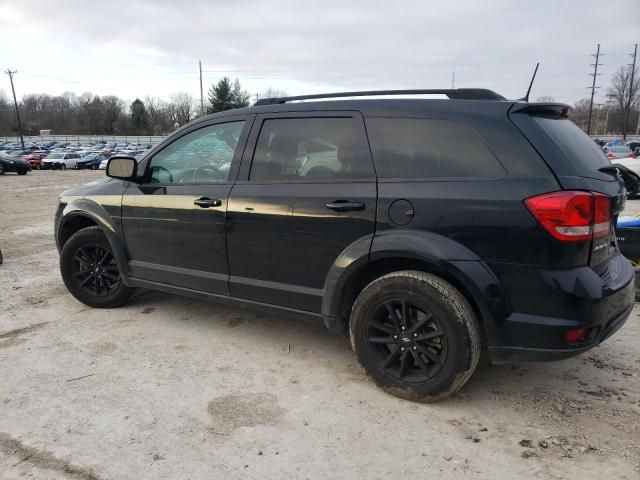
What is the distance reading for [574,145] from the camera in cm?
280

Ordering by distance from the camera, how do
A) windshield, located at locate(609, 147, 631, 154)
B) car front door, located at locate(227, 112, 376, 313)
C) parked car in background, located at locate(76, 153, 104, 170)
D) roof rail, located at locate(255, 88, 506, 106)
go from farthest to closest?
parked car in background, located at locate(76, 153, 104, 170)
windshield, located at locate(609, 147, 631, 154)
car front door, located at locate(227, 112, 376, 313)
roof rail, located at locate(255, 88, 506, 106)

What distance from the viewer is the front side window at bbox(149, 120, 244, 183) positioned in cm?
372

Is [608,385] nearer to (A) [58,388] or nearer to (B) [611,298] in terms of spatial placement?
(B) [611,298]

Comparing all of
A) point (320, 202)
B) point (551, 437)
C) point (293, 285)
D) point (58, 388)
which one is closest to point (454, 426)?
Result: point (551, 437)

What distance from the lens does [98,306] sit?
4.60 m

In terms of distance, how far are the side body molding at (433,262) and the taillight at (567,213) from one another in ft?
1.27

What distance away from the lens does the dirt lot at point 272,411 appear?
2.41 m

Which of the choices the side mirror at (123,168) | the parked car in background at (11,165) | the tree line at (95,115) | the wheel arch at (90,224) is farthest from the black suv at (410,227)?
the tree line at (95,115)

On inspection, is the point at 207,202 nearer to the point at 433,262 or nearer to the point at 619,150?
the point at 433,262

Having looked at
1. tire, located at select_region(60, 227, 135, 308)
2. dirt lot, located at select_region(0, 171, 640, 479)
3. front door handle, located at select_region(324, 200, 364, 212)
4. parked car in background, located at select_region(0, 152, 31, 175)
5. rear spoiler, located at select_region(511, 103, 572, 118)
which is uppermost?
rear spoiler, located at select_region(511, 103, 572, 118)

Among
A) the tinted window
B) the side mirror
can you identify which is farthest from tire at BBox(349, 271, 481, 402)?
the side mirror

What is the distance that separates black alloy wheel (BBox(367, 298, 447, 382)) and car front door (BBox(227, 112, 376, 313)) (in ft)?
1.46

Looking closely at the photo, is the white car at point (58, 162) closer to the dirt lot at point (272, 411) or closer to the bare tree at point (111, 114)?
the dirt lot at point (272, 411)

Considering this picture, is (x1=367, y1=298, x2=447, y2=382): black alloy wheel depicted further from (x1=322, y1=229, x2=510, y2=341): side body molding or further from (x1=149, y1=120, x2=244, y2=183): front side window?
(x1=149, y1=120, x2=244, y2=183): front side window
